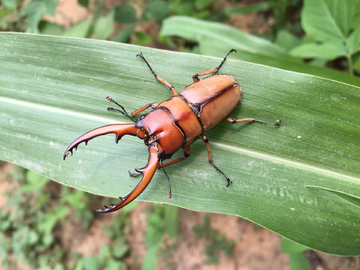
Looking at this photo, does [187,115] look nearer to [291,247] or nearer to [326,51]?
[326,51]

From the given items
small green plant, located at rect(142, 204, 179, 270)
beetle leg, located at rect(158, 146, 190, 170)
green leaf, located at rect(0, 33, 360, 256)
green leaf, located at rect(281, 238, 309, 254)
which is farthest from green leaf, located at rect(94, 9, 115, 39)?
green leaf, located at rect(281, 238, 309, 254)

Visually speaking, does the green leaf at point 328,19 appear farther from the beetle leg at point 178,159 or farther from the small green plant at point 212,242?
the small green plant at point 212,242

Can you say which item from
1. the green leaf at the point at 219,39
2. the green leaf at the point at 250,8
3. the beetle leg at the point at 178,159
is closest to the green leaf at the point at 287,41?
the green leaf at the point at 219,39

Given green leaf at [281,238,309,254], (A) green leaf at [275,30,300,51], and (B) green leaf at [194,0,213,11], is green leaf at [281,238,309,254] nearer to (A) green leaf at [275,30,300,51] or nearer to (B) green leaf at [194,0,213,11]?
(A) green leaf at [275,30,300,51]

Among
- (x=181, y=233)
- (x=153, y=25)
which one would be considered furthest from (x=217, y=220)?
(x=153, y=25)

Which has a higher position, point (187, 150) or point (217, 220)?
point (187, 150)

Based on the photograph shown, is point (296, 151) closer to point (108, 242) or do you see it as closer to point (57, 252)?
point (108, 242)
